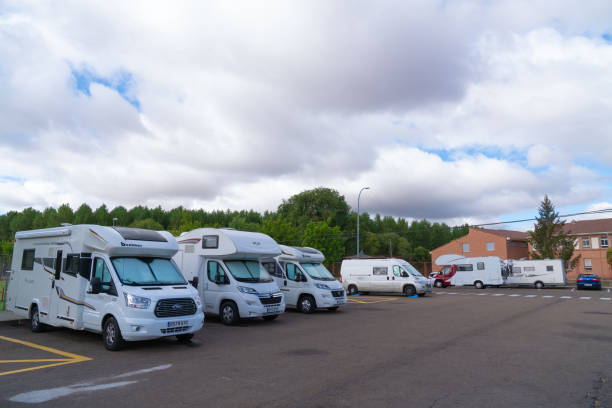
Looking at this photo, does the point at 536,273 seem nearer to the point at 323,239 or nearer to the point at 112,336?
the point at 323,239

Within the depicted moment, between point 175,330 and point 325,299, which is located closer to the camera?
point 175,330

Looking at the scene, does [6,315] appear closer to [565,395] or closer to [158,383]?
[158,383]

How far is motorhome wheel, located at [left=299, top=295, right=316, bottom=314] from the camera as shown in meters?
17.5

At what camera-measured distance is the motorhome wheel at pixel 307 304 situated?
1747cm

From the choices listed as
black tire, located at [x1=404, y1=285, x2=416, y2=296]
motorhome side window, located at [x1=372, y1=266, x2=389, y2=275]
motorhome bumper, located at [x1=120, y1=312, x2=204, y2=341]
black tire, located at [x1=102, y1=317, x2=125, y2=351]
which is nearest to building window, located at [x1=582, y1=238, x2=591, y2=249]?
black tire, located at [x1=404, y1=285, x2=416, y2=296]

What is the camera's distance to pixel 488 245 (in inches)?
2547

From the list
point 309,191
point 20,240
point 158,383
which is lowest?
point 158,383

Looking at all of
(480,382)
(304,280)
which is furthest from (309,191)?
(480,382)

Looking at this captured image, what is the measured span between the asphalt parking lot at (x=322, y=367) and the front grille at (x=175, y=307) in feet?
2.62

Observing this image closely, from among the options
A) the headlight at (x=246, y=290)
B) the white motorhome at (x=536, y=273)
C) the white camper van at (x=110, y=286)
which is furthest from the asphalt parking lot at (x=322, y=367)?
the white motorhome at (x=536, y=273)

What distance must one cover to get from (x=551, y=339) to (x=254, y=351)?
7.38 meters

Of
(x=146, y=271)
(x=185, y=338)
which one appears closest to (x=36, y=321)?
(x=146, y=271)

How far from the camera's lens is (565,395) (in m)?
5.97

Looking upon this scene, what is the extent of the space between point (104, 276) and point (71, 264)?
1.34 metres
